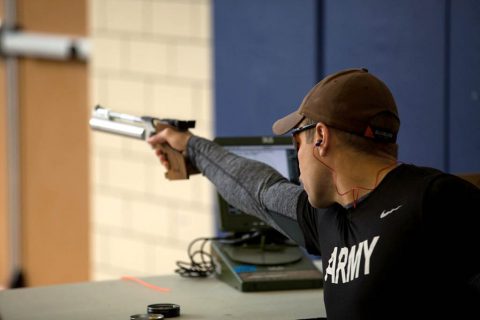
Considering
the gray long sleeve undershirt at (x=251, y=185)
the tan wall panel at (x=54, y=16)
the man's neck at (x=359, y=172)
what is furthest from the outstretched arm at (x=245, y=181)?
the tan wall panel at (x=54, y=16)

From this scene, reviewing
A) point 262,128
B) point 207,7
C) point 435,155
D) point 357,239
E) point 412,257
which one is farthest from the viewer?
point 207,7

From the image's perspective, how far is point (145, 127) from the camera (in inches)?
102

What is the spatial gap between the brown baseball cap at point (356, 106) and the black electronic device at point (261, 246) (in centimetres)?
77

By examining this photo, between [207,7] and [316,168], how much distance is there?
2.25 metres

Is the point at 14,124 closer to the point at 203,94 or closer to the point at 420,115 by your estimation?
the point at 203,94

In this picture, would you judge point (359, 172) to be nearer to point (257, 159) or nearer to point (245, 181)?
point (245, 181)

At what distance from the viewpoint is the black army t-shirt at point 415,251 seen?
1707 millimetres

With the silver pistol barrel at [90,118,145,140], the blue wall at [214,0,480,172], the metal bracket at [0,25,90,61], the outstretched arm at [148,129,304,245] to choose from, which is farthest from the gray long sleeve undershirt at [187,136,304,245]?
the metal bracket at [0,25,90,61]

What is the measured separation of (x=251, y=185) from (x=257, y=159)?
375 mm

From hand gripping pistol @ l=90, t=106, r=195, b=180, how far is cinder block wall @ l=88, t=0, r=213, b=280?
1.40 m

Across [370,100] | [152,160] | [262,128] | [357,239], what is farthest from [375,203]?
[152,160]

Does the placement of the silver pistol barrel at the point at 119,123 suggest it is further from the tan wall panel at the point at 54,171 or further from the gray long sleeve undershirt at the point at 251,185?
the tan wall panel at the point at 54,171

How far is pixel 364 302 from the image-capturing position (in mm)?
1796

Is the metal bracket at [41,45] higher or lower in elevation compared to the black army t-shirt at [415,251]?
higher
